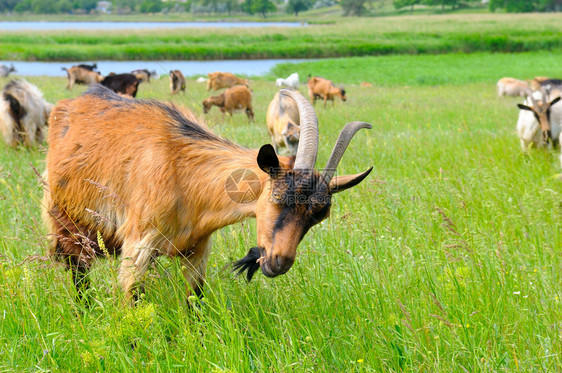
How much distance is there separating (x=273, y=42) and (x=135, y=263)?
144 feet

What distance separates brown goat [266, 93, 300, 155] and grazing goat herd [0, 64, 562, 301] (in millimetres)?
5100

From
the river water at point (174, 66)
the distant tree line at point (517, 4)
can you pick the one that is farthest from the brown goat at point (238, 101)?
the distant tree line at point (517, 4)

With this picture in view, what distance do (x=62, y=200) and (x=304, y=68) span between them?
3095 centimetres

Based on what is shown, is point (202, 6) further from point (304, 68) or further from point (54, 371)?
point (54, 371)

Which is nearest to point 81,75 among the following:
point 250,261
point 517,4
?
point 250,261

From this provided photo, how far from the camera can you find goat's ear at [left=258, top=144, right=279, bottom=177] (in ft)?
9.47

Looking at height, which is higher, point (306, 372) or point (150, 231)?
point (150, 231)

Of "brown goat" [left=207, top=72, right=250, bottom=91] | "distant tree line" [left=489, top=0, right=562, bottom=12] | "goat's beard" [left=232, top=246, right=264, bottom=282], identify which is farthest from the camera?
"distant tree line" [left=489, top=0, right=562, bottom=12]

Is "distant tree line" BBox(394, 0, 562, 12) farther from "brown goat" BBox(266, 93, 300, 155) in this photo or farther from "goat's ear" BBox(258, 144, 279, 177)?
"goat's ear" BBox(258, 144, 279, 177)

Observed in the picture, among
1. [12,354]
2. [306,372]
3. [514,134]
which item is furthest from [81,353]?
[514,134]

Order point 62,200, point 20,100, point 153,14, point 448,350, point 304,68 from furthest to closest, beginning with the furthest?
1. point 153,14
2. point 304,68
3. point 20,100
4. point 62,200
5. point 448,350

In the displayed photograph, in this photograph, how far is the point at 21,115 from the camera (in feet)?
31.2

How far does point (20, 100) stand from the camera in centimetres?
949

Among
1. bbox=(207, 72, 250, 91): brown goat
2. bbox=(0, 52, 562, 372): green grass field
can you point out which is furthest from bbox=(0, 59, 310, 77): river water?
bbox=(0, 52, 562, 372): green grass field
